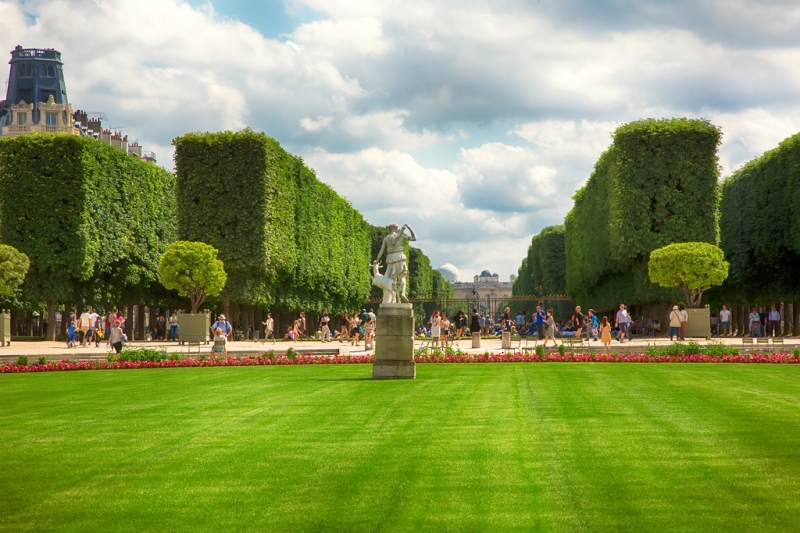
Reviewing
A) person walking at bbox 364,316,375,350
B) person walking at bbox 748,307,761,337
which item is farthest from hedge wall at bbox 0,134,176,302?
person walking at bbox 748,307,761,337

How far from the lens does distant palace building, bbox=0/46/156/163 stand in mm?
102375

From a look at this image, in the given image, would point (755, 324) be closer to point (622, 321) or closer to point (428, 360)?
point (622, 321)

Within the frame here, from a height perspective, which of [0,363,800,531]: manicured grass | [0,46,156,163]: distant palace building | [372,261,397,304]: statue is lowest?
[0,363,800,531]: manicured grass

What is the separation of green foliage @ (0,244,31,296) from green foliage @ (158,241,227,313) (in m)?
6.45

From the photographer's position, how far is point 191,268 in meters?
44.9

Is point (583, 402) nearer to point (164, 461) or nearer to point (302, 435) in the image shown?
point (302, 435)

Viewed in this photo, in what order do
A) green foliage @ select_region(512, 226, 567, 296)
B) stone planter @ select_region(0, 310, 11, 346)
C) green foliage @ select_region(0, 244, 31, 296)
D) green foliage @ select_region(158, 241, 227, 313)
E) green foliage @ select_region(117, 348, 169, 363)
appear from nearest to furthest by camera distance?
green foliage @ select_region(117, 348, 169, 363) → stone planter @ select_region(0, 310, 11, 346) → green foliage @ select_region(0, 244, 31, 296) → green foliage @ select_region(158, 241, 227, 313) → green foliage @ select_region(512, 226, 567, 296)

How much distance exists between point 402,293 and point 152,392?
9.76m

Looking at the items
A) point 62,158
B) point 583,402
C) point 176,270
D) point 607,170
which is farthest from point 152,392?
point 607,170

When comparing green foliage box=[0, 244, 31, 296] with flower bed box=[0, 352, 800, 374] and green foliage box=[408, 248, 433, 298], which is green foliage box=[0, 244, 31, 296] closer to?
flower bed box=[0, 352, 800, 374]

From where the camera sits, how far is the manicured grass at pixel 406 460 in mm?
7398

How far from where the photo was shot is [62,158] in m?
49.1

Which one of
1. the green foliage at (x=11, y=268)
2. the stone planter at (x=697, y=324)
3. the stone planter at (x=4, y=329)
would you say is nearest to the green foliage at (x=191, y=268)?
the green foliage at (x=11, y=268)

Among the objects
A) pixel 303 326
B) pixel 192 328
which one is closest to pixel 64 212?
pixel 192 328
